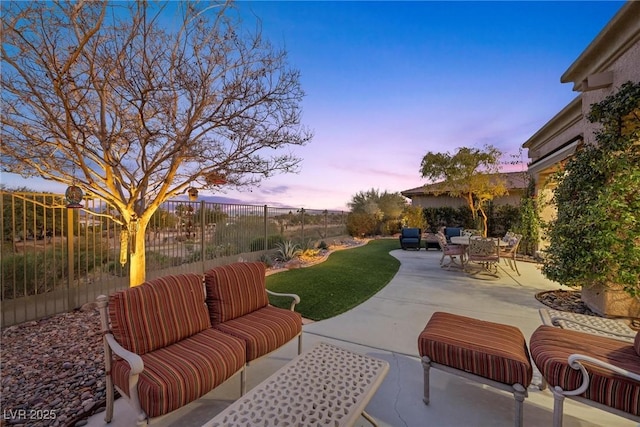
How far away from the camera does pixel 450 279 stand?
680 cm

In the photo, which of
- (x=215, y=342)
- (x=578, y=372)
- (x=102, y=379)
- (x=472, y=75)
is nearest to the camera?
(x=578, y=372)

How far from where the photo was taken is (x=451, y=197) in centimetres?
1862

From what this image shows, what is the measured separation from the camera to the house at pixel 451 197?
16.7 meters

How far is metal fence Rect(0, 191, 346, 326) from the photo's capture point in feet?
12.7

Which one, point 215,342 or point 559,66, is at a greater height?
point 559,66

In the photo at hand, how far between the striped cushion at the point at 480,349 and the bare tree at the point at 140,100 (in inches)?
156

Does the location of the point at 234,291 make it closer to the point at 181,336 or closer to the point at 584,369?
the point at 181,336

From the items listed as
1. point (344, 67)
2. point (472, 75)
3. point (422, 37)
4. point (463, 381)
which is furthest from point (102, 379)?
point (472, 75)

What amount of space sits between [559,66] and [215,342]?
30.7ft

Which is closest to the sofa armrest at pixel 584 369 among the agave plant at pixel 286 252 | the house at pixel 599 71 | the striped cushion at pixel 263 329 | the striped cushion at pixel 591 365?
the striped cushion at pixel 591 365

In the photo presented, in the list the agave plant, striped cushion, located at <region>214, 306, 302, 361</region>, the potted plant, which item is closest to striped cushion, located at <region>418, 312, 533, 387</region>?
striped cushion, located at <region>214, 306, 302, 361</region>

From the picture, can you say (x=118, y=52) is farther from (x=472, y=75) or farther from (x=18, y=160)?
(x=472, y=75)

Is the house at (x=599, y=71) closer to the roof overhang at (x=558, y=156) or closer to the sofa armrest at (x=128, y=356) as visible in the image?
the roof overhang at (x=558, y=156)

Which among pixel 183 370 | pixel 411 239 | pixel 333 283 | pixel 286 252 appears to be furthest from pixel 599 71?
pixel 286 252
